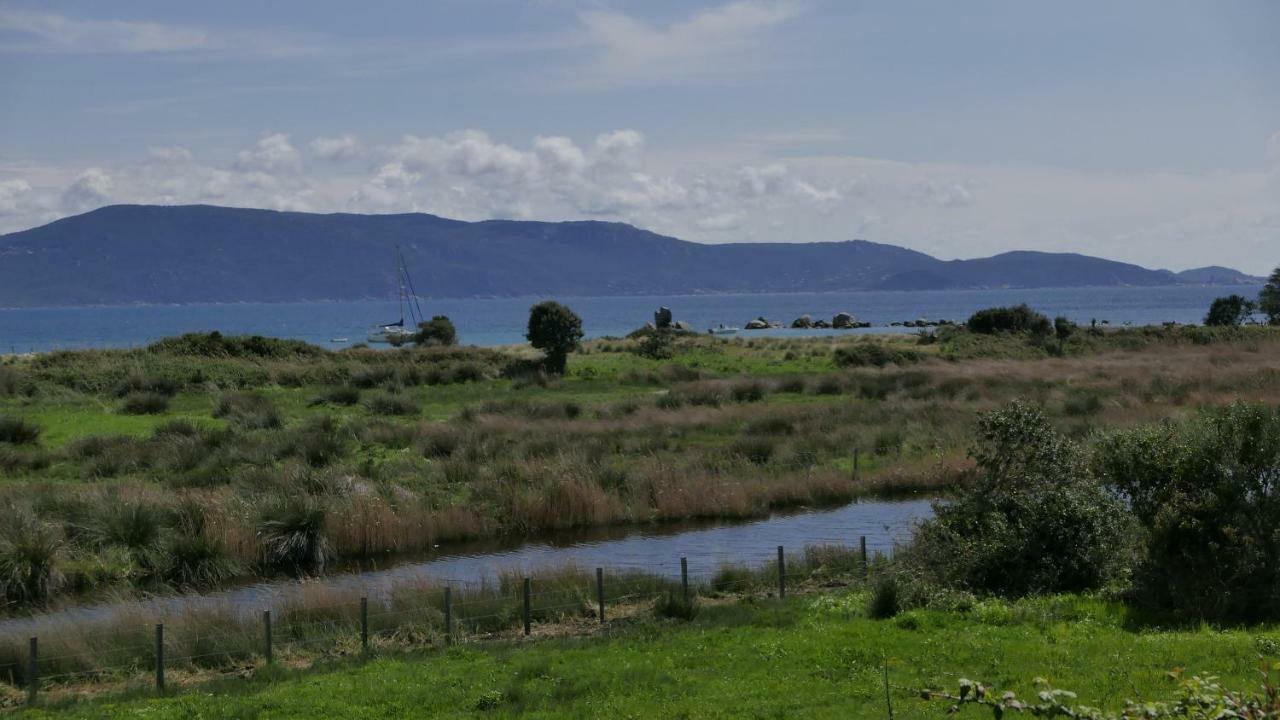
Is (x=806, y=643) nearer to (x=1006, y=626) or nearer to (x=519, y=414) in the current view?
(x=1006, y=626)

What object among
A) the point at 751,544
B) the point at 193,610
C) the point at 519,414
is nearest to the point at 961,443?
the point at 751,544

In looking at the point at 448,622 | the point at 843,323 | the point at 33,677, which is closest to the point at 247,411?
the point at 448,622

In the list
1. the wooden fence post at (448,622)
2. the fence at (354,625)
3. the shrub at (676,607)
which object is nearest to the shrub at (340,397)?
the fence at (354,625)

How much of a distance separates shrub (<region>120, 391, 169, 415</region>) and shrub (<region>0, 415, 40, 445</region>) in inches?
308

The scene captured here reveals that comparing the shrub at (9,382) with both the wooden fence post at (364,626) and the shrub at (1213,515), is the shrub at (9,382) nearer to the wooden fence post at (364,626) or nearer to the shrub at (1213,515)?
the wooden fence post at (364,626)

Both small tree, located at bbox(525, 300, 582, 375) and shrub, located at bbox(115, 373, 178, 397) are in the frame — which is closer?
shrub, located at bbox(115, 373, 178, 397)

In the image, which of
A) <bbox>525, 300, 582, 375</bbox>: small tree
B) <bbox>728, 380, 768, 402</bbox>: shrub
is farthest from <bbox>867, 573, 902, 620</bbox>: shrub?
<bbox>525, 300, 582, 375</bbox>: small tree

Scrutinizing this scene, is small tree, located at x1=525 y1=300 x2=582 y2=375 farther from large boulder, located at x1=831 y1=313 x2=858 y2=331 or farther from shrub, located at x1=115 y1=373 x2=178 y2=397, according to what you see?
large boulder, located at x1=831 y1=313 x2=858 y2=331

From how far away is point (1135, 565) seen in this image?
57.5 feet

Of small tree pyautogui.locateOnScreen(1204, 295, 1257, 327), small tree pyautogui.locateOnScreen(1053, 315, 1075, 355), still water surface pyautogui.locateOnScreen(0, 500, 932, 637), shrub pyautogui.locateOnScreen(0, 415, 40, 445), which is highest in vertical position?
small tree pyautogui.locateOnScreen(1204, 295, 1257, 327)

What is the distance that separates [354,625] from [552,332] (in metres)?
45.5

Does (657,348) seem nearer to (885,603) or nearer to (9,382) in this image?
(9,382)

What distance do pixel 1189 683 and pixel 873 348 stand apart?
218 ft

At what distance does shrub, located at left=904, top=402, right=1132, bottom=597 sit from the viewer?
18.8m
